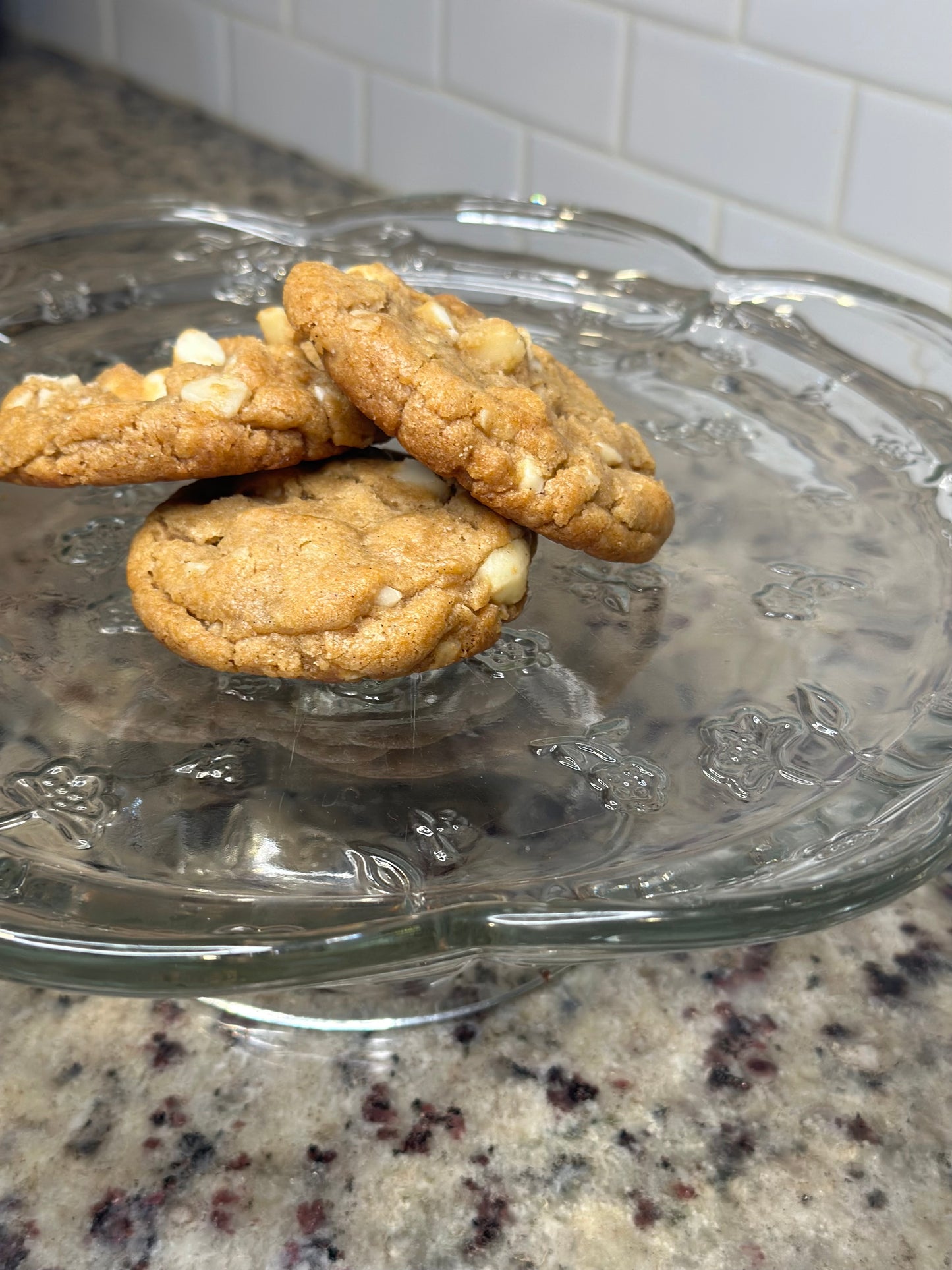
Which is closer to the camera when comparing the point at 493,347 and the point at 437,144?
the point at 493,347

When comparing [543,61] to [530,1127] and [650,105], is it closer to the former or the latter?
[650,105]

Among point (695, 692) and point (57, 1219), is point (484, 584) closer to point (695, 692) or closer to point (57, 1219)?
point (695, 692)

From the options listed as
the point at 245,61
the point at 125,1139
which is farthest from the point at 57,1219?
the point at 245,61

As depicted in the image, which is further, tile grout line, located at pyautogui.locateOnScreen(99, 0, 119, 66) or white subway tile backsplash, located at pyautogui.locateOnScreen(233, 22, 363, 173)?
tile grout line, located at pyautogui.locateOnScreen(99, 0, 119, 66)

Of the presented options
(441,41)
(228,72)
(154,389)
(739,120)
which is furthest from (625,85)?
(154,389)

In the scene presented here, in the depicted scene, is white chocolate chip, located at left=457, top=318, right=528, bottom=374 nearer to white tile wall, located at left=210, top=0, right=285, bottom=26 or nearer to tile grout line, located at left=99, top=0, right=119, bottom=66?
white tile wall, located at left=210, top=0, right=285, bottom=26

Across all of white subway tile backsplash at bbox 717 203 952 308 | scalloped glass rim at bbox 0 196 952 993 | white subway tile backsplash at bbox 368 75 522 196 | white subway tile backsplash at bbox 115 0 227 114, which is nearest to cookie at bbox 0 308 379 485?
scalloped glass rim at bbox 0 196 952 993

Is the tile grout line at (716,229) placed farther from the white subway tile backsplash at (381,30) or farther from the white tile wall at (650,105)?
the white subway tile backsplash at (381,30)
